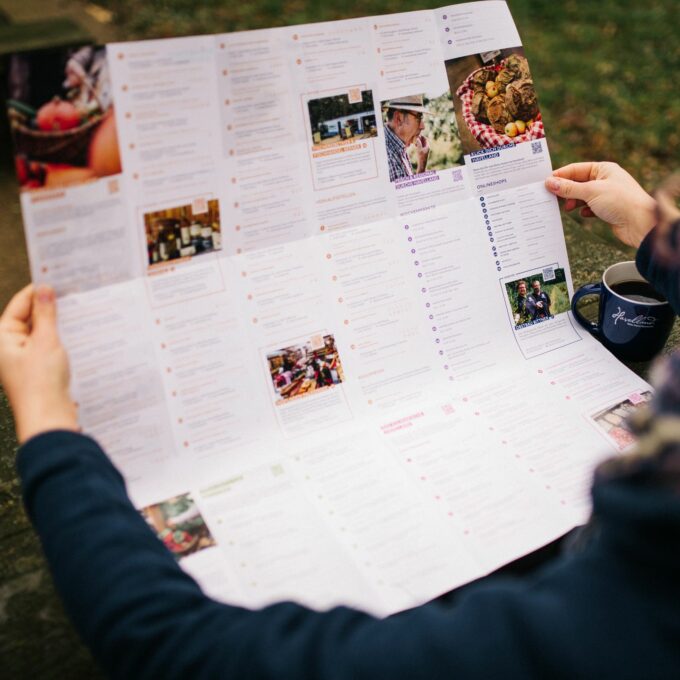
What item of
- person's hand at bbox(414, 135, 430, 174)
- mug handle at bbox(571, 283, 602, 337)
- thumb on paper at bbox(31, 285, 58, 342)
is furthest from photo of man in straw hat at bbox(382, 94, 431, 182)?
thumb on paper at bbox(31, 285, 58, 342)

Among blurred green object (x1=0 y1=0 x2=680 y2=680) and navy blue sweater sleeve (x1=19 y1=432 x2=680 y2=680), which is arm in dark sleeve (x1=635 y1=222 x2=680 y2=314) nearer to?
navy blue sweater sleeve (x1=19 y1=432 x2=680 y2=680)

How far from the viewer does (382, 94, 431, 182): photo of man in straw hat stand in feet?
2.77

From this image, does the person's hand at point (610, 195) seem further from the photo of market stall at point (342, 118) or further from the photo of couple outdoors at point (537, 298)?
the photo of market stall at point (342, 118)

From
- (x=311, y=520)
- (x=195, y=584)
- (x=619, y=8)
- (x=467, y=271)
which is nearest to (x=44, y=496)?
(x=195, y=584)

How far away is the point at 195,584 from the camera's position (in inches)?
21.8

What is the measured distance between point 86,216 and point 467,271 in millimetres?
505

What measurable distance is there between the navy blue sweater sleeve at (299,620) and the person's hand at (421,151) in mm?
566

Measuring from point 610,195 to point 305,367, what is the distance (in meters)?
0.53

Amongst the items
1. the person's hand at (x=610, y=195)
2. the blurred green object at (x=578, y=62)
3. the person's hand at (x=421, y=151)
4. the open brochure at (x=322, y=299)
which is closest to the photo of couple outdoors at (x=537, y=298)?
the open brochure at (x=322, y=299)

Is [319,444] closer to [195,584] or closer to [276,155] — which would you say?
[195,584]

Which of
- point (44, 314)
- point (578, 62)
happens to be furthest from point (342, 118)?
point (578, 62)

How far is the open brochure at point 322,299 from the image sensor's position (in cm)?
68

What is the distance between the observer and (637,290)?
954 millimetres

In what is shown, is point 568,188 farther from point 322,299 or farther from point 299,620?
point 299,620
